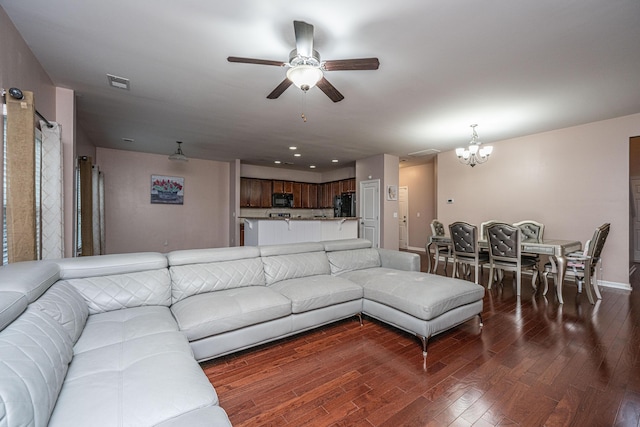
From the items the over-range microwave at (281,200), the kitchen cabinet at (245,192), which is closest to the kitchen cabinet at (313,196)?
the over-range microwave at (281,200)

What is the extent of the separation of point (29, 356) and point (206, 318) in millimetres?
1007

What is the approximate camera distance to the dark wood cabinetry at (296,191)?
7750 mm

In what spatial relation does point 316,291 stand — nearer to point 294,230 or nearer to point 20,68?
point 294,230

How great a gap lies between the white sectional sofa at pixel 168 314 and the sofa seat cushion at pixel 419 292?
1cm

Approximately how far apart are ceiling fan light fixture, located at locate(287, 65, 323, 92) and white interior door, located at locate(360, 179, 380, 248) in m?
4.73

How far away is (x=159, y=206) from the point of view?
6746 millimetres

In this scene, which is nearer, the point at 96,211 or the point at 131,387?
the point at 131,387

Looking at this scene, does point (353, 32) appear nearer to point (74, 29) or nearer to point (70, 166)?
point (74, 29)

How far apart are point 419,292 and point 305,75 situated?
2054 millimetres

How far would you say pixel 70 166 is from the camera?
10.3 ft

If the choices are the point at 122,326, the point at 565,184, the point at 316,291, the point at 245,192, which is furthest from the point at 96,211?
the point at 565,184

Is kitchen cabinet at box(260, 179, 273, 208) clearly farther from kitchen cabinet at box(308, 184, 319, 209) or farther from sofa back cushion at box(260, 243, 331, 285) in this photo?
sofa back cushion at box(260, 243, 331, 285)

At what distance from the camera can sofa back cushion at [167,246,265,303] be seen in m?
2.34

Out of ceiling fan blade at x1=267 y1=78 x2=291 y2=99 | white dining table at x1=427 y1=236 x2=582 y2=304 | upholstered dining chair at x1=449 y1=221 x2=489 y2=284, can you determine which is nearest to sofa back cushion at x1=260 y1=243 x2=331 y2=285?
ceiling fan blade at x1=267 y1=78 x2=291 y2=99
